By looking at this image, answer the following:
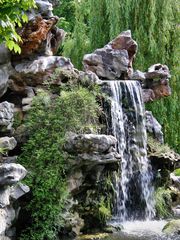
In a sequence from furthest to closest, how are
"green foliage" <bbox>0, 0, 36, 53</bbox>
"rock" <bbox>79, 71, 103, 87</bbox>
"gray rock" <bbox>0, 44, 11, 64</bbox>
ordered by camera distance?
"rock" <bbox>79, 71, 103, 87</bbox> < "gray rock" <bbox>0, 44, 11, 64</bbox> < "green foliage" <bbox>0, 0, 36, 53</bbox>

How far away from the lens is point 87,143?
24.1 feet

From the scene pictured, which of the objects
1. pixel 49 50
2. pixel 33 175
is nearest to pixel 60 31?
pixel 49 50

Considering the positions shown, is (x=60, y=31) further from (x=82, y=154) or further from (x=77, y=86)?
(x=82, y=154)

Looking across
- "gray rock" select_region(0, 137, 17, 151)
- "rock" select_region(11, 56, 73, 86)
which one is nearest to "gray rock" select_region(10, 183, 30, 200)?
"gray rock" select_region(0, 137, 17, 151)

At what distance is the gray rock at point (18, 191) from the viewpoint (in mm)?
6676

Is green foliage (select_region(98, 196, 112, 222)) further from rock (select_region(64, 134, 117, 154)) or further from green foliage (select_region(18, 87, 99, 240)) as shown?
rock (select_region(64, 134, 117, 154))

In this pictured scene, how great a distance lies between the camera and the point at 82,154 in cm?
739

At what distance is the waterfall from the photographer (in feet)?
30.4

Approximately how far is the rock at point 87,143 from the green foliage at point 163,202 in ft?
9.65

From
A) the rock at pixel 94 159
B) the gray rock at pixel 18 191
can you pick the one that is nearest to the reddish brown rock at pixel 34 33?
the rock at pixel 94 159

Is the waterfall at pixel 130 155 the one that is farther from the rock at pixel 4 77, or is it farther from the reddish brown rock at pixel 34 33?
the rock at pixel 4 77

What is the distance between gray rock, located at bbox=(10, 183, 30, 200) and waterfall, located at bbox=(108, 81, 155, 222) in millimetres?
2867

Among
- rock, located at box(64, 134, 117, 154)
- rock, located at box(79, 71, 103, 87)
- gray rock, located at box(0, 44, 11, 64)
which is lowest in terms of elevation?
rock, located at box(64, 134, 117, 154)

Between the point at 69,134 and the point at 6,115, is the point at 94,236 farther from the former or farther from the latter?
the point at 6,115
